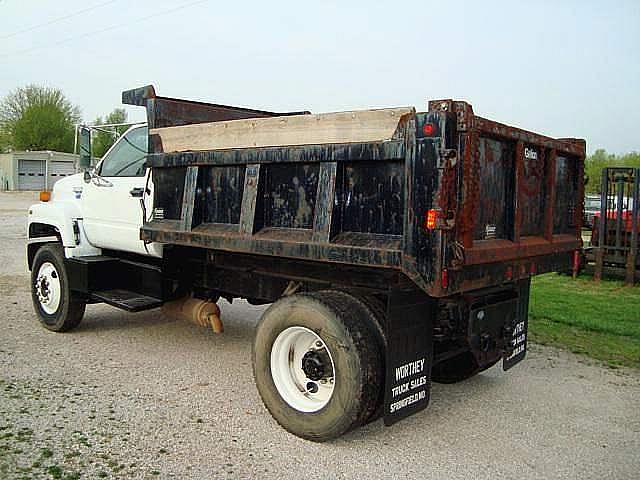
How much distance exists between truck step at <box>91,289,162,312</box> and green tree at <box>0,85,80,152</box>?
51.9 m

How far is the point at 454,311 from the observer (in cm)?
454

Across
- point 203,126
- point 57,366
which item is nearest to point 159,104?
point 203,126

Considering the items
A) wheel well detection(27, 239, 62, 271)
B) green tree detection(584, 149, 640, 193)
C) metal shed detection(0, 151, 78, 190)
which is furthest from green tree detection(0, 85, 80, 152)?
wheel well detection(27, 239, 62, 271)

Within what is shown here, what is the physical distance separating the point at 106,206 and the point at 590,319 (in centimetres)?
624

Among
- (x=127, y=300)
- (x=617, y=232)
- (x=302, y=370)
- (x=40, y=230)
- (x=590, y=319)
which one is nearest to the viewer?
(x=302, y=370)

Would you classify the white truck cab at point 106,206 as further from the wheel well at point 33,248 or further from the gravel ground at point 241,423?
the gravel ground at point 241,423

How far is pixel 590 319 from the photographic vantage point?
8602mm

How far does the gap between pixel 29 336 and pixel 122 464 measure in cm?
366

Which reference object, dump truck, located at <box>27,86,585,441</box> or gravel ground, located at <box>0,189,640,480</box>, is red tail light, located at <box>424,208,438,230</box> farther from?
gravel ground, located at <box>0,189,640,480</box>

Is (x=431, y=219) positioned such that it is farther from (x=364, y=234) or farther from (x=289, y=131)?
(x=289, y=131)

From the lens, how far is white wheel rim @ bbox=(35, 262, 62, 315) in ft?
23.5

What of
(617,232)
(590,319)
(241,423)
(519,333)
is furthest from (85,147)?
(617,232)

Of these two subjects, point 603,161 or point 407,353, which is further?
point 603,161

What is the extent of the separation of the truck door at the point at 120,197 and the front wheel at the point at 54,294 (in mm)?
536
